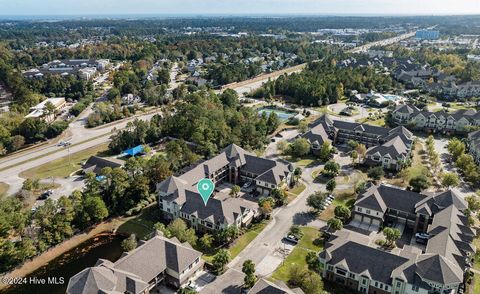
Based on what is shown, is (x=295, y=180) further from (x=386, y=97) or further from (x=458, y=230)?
(x=386, y=97)

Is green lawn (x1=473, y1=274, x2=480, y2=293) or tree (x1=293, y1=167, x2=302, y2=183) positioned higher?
tree (x1=293, y1=167, x2=302, y2=183)

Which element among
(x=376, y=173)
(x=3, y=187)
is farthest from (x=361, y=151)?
(x=3, y=187)

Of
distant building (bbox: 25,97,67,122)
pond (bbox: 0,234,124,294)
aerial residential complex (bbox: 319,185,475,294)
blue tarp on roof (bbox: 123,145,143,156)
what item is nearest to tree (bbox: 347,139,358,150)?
aerial residential complex (bbox: 319,185,475,294)

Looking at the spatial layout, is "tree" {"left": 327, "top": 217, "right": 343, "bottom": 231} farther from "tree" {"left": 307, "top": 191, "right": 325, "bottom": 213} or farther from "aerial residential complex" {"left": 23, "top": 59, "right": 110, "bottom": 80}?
"aerial residential complex" {"left": 23, "top": 59, "right": 110, "bottom": 80}

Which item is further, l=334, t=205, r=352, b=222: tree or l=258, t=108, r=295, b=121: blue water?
l=258, t=108, r=295, b=121: blue water

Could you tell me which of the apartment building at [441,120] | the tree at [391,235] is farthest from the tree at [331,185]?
the apartment building at [441,120]

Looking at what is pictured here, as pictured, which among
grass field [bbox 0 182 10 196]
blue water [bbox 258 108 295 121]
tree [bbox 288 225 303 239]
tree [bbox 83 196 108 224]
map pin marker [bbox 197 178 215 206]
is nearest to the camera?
tree [bbox 288 225 303 239]
